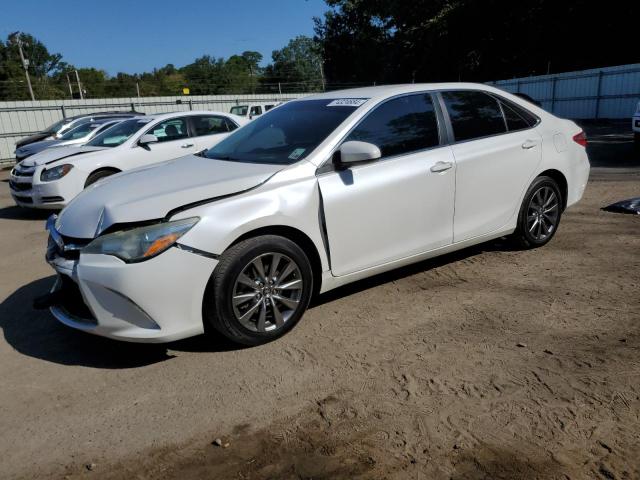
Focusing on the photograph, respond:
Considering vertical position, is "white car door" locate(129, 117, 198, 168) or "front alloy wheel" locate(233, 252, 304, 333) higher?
"white car door" locate(129, 117, 198, 168)

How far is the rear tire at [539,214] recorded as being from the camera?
5121 mm

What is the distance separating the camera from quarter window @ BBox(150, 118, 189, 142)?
915 centimetres

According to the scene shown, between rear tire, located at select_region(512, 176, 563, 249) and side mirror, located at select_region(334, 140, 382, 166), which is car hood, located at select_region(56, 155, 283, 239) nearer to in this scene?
side mirror, located at select_region(334, 140, 382, 166)

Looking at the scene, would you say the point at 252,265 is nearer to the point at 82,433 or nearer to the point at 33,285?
the point at 82,433

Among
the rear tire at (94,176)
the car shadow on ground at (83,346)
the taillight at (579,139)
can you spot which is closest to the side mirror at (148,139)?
the rear tire at (94,176)

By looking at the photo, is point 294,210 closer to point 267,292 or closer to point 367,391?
point 267,292

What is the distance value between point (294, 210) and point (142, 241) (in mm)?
1012

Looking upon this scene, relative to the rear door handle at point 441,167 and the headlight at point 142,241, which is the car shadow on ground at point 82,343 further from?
the rear door handle at point 441,167

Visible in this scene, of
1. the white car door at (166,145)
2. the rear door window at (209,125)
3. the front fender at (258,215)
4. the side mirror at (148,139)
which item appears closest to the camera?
the front fender at (258,215)

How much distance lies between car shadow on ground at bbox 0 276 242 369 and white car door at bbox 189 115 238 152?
546 centimetres

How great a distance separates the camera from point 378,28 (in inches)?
2355

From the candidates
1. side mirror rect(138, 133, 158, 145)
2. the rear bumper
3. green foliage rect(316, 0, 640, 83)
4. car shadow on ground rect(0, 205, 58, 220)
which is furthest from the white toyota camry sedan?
green foliage rect(316, 0, 640, 83)

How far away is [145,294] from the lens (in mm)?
3158

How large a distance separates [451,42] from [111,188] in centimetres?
3978
